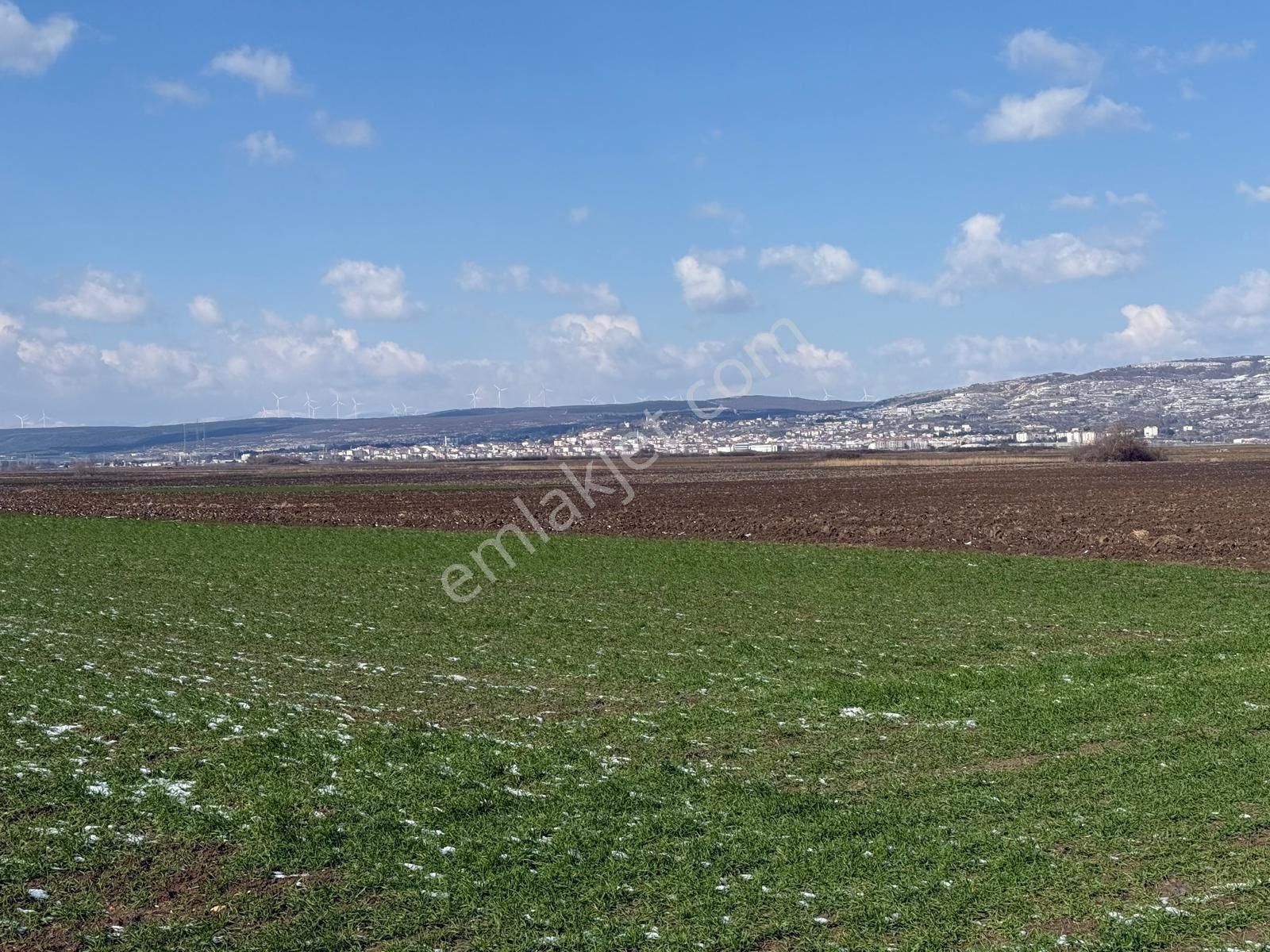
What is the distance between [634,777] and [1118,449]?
13164 cm

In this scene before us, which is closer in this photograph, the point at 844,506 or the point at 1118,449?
the point at 844,506

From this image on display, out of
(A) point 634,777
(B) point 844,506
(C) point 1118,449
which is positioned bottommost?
(C) point 1118,449

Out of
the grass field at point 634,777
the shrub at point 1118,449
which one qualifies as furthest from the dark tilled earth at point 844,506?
the shrub at point 1118,449

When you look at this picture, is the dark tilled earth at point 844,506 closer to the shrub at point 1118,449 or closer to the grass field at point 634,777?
the grass field at point 634,777

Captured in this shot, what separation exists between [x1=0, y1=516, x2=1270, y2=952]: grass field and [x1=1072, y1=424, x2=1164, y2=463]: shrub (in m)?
114

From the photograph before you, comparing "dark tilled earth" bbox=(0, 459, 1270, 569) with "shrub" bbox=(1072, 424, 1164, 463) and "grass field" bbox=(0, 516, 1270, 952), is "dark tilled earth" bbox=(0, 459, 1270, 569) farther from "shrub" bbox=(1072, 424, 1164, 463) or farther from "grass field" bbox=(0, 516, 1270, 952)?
"shrub" bbox=(1072, 424, 1164, 463)

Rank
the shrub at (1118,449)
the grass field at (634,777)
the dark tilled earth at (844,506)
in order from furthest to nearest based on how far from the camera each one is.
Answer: the shrub at (1118,449)
the dark tilled earth at (844,506)
the grass field at (634,777)

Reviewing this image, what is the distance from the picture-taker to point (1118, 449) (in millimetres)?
130625

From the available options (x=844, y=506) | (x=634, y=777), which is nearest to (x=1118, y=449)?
(x=844, y=506)

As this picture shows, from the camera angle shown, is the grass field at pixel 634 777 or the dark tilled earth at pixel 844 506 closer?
the grass field at pixel 634 777

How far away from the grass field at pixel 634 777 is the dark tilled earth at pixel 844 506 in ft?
50.7

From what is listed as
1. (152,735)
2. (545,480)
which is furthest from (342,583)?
(545,480)

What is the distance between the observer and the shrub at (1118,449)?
13012 cm

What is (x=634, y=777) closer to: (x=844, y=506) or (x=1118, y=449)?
(x=844, y=506)
